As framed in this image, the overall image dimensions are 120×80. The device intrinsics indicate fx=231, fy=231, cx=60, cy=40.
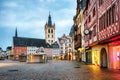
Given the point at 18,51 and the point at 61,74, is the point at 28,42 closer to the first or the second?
the point at 18,51

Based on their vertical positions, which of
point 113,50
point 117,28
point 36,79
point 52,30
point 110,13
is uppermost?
point 52,30

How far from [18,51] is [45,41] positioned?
19.1m

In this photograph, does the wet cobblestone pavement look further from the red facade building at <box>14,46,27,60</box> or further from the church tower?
the church tower

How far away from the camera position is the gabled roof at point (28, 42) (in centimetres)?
13250

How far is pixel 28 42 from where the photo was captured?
13650 cm

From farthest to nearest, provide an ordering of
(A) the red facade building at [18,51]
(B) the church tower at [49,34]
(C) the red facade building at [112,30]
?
(B) the church tower at [49,34]
(A) the red facade building at [18,51]
(C) the red facade building at [112,30]

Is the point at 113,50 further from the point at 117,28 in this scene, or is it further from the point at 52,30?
the point at 52,30

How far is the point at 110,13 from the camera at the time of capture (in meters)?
20.0

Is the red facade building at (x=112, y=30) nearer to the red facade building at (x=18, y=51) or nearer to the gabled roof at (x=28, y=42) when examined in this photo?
the red facade building at (x=18, y=51)

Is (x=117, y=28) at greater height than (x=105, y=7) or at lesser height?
lesser

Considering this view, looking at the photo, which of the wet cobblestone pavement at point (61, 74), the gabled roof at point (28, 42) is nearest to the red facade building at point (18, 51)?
the gabled roof at point (28, 42)

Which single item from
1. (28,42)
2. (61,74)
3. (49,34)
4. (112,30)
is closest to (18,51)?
(28,42)

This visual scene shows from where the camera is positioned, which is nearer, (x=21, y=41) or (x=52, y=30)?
(x=21, y=41)

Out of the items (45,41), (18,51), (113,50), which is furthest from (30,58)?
(45,41)
